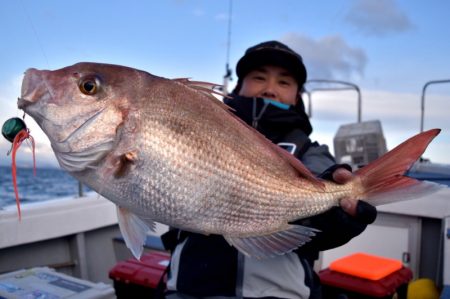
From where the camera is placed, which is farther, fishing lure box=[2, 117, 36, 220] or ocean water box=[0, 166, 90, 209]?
ocean water box=[0, 166, 90, 209]

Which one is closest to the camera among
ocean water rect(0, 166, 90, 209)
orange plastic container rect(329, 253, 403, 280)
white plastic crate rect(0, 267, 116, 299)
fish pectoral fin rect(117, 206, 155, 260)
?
fish pectoral fin rect(117, 206, 155, 260)

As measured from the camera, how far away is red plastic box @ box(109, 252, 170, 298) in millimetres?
3604

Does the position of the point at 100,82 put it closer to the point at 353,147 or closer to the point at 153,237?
the point at 153,237

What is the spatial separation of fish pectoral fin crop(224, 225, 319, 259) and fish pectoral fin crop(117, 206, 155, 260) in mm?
340

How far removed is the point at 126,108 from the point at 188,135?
0.80 feet

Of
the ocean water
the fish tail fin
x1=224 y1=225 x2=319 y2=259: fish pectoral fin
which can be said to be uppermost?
the fish tail fin

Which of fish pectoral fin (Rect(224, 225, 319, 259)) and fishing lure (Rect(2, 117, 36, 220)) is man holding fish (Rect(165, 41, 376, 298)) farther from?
fishing lure (Rect(2, 117, 36, 220))

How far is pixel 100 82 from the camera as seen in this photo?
5.39 feet

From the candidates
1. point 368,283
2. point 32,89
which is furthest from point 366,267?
point 32,89

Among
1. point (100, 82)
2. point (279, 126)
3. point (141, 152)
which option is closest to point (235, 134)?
point (141, 152)


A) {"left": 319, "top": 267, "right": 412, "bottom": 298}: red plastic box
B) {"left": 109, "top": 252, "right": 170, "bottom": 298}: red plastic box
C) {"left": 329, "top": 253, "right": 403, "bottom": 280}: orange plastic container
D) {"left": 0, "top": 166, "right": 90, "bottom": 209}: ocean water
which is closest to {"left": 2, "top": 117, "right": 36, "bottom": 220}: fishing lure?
{"left": 0, "top": 166, "right": 90, "bottom": 209}: ocean water

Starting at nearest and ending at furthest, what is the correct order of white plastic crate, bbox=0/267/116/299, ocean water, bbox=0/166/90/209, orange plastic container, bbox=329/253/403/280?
white plastic crate, bbox=0/267/116/299, orange plastic container, bbox=329/253/403/280, ocean water, bbox=0/166/90/209

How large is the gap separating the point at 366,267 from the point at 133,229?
2.49 meters

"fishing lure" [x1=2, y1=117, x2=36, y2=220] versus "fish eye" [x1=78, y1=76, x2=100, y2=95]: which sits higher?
"fish eye" [x1=78, y1=76, x2=100, y2=95]
